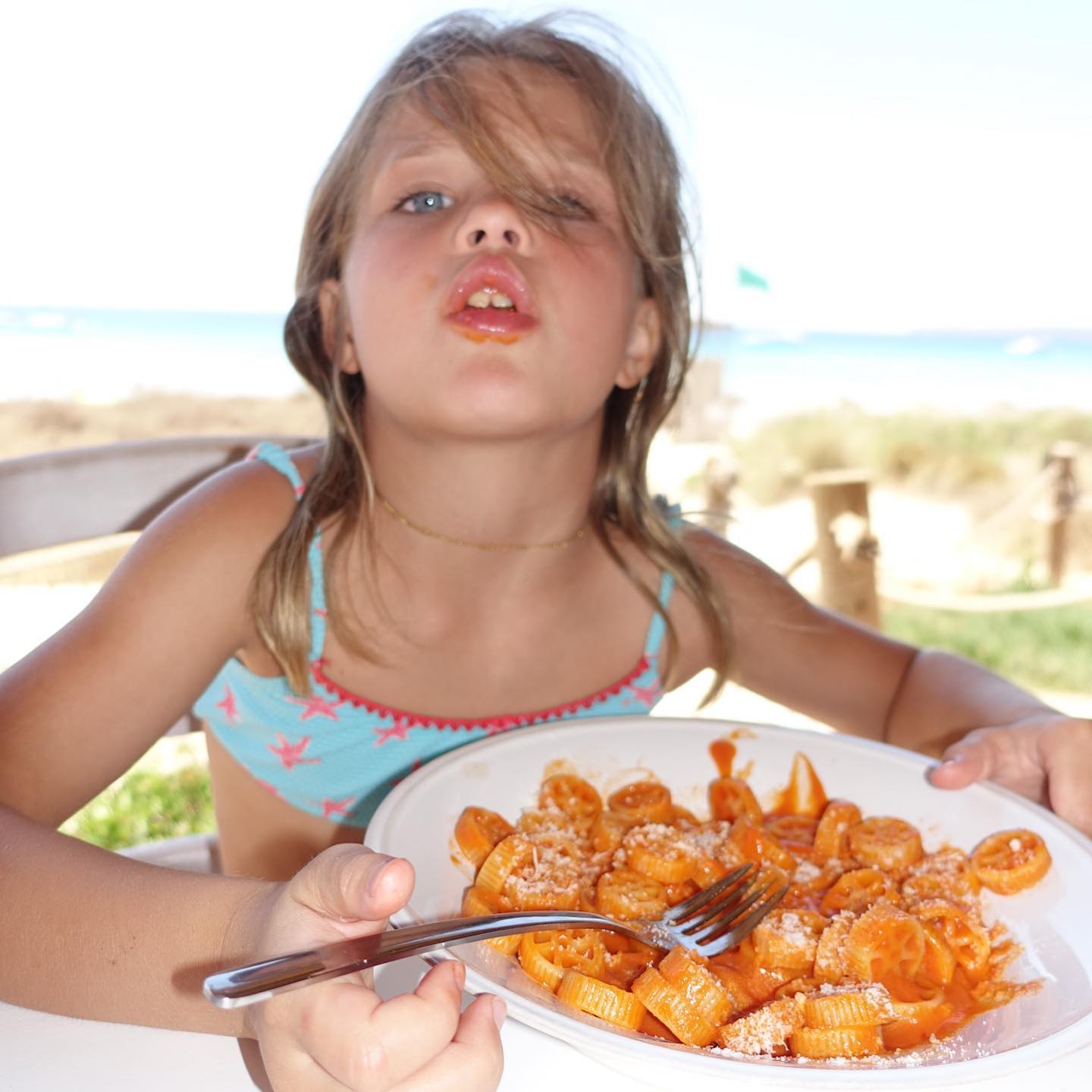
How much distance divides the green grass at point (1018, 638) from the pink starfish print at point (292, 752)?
484 centimetres

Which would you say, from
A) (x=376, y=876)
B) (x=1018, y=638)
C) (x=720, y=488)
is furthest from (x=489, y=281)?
(x=1018, y=638)

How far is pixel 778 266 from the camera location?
62.0ft

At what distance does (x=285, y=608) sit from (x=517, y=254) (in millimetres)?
485

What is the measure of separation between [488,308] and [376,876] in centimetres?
76

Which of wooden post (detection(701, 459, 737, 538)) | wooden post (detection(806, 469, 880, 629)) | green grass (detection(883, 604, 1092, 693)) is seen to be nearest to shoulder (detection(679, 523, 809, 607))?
wooden post (detection(806, 469, 880, 629))

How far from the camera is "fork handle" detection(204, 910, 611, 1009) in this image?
389mm

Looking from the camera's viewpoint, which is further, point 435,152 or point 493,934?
point 435,152

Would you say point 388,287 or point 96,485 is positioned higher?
point 388,287

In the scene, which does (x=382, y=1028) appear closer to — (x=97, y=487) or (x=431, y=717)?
(x=431, y=717)

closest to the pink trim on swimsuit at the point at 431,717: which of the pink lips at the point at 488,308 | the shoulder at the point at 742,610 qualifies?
the shoulder at the point at 742,610

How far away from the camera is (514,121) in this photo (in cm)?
117

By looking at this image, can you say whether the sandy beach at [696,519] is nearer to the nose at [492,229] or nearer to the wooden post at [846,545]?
the wooden post at [846,545]

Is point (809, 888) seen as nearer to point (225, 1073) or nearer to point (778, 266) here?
point (225, 1073)

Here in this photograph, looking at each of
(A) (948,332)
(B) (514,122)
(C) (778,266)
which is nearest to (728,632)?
(B) (514,122)
